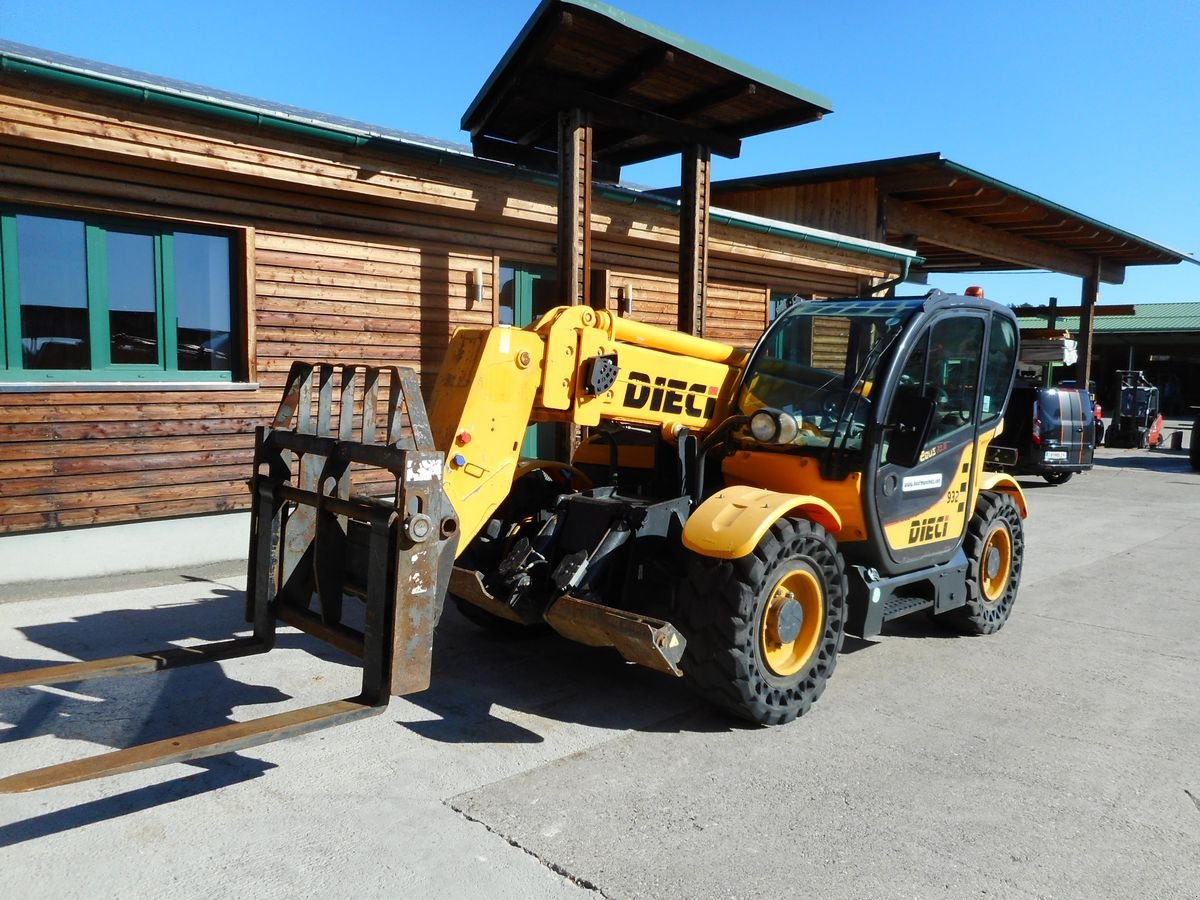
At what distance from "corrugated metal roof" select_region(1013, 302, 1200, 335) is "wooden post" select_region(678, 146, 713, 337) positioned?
90.5 ft

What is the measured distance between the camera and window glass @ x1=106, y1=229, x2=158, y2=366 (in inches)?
280

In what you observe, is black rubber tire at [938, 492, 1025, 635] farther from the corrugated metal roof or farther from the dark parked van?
the corrugated metal roof

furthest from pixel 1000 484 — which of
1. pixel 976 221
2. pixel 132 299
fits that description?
pixel 976 221

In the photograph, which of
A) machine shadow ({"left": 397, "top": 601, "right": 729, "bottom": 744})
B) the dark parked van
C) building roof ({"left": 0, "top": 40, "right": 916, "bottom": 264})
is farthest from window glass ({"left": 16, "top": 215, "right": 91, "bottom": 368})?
the dark parked van

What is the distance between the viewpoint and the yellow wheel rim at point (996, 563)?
607 cm

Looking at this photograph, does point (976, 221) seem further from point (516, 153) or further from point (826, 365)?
point (826, 365)

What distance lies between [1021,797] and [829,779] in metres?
0.74

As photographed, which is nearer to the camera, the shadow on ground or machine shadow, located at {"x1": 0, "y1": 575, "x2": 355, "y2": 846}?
machine shadow, located at {"x1": 0, "y1": 575, "x2": 355, "y2": 846}

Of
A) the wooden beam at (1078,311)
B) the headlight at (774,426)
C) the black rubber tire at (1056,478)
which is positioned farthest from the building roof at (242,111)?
the wooden beam at (1078,311)

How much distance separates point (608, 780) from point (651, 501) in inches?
60.9

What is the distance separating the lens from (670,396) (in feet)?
16.3

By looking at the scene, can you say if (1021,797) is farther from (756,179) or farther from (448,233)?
(756,179)

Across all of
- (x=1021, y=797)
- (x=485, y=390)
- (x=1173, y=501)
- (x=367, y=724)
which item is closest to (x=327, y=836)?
(x=367, y=724)

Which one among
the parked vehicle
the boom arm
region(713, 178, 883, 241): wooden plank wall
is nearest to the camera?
the boom arm
